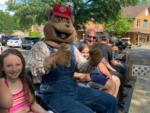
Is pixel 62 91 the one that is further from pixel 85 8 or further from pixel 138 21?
pixel 138 21

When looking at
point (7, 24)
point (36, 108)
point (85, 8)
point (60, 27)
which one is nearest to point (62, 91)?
point (36, 108)

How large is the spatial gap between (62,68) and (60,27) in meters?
0.51

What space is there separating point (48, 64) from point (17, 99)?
1.56 ft

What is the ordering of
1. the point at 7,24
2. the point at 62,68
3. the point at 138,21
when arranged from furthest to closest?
the point at 7,24, the point at 138,21, the point at 62,68

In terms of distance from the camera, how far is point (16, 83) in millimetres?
3611

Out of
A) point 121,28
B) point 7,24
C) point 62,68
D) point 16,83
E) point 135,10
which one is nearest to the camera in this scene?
point 16,83

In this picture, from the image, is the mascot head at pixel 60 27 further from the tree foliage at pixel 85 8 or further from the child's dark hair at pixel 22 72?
the tree foliage at pixel 85 8

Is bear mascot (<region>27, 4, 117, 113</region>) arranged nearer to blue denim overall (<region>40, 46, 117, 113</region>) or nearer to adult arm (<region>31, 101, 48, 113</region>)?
blue denim overall (<region>40, 46, 117, 113</region>)

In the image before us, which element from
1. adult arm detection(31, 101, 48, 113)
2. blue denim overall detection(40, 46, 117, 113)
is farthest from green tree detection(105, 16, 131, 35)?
adult arm detection(31, 101, 48, 113)

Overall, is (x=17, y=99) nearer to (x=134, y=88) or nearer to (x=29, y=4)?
(x=134, y=88)

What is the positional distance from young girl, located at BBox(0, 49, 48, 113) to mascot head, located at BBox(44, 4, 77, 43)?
72 centimetres

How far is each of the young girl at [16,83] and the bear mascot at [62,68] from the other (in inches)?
12.4

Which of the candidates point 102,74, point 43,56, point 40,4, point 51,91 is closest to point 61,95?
point 51,91

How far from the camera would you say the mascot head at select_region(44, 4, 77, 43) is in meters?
4.27
